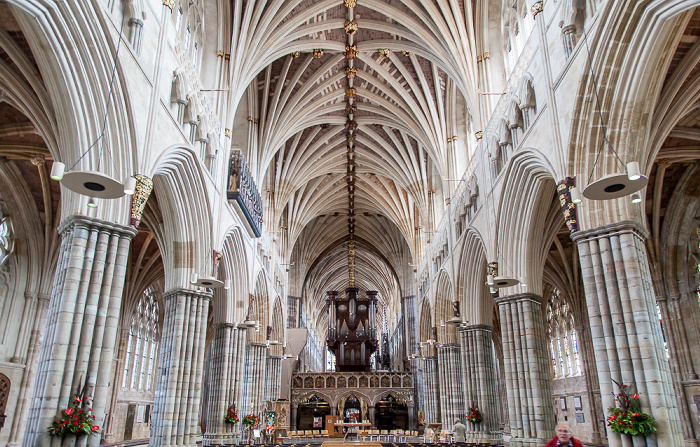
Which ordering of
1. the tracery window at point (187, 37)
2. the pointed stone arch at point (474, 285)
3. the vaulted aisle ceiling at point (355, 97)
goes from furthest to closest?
the pointed stone arch at point (474, 285)
the vaulted aisle ceiling at point (355, 97)
the tracery window at point (187, 37)

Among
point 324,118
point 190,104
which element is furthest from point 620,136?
point 324,118

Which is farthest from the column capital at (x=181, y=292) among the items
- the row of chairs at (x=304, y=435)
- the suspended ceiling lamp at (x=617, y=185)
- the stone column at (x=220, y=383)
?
the row of chairs at (x=304, y=435)

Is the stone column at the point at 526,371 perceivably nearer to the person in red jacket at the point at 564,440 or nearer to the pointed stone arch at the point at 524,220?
the pointed stone arch at the point at 524,220

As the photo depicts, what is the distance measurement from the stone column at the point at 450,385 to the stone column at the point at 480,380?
3.61m

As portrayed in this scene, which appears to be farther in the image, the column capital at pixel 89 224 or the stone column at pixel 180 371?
the stone column at pixel 180 371

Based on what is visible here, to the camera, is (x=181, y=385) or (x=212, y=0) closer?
(x=181, y=385)

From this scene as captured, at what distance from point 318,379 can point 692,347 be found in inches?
951

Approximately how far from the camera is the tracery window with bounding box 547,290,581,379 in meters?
25.8

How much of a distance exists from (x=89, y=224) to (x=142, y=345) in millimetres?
20003

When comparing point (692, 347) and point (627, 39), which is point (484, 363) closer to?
point (692, 347)

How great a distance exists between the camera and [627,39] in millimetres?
9766

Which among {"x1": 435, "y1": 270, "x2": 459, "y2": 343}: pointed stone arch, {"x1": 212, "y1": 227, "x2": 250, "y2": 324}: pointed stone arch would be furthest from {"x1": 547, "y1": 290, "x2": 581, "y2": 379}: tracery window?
{"x1": 212, "y1": 227, "x2": 250, "y2": 324}: pointed stone arch

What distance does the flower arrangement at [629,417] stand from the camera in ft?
28.8

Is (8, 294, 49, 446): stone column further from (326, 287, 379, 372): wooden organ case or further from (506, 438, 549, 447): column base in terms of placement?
(326, 287, 379, 372): wooden organ case
